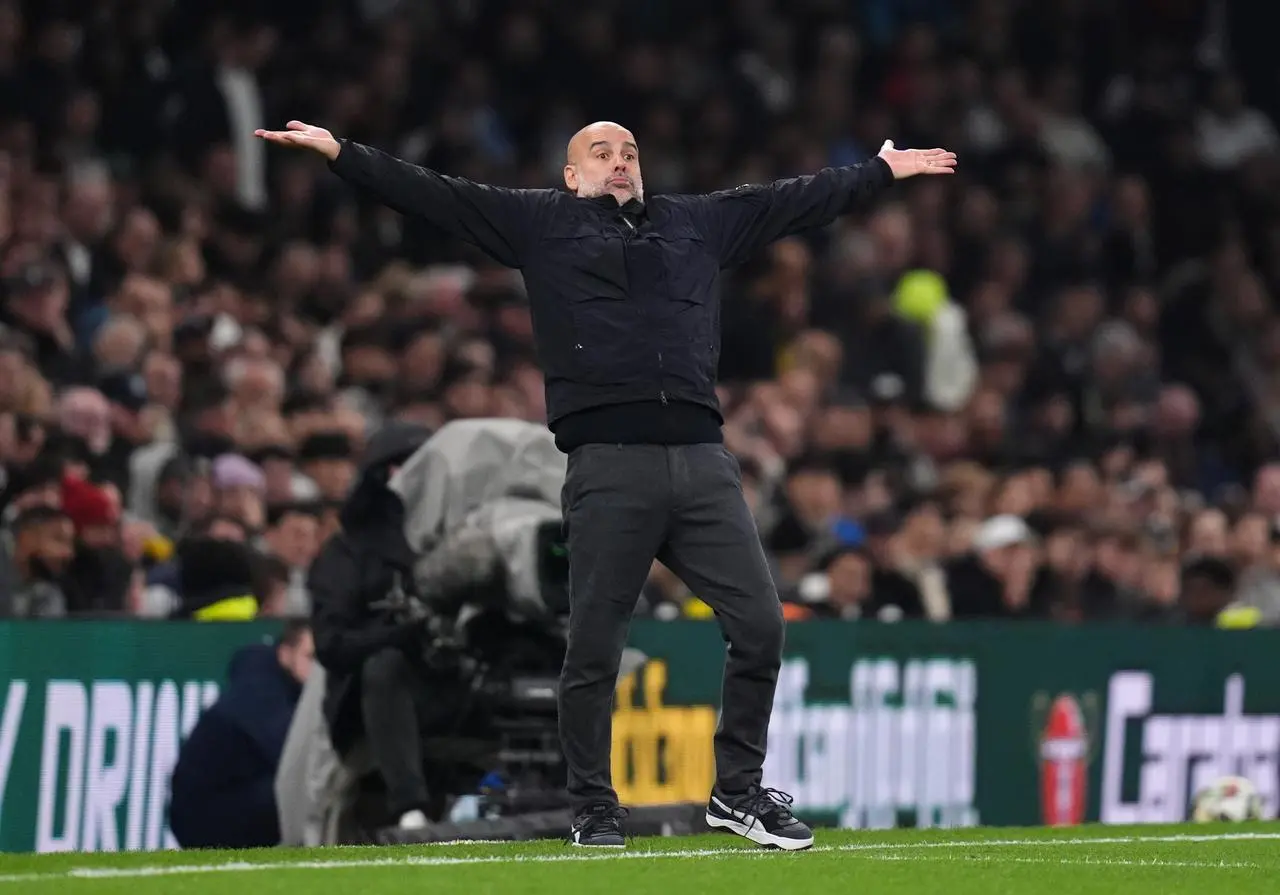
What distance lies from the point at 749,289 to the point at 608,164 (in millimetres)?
9551

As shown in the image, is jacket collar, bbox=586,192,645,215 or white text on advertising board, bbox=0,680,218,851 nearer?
jacket collar, bbox=586,192,645,215

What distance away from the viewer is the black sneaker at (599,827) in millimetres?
8273

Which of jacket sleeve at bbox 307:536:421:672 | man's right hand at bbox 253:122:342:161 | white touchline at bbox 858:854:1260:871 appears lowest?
white touchline at bbox 858:854:1260:871

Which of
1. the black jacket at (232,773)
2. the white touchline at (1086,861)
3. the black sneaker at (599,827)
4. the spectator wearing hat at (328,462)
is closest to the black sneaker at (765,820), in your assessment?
the white touchline at (1086,861)

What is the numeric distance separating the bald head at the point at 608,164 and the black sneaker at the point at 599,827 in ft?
6.02

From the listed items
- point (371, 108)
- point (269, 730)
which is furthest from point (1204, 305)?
point (269, 730)

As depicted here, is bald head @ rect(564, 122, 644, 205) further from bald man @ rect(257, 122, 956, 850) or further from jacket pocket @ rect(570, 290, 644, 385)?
jacket pocket @ rect(570, 290, 644, 385)

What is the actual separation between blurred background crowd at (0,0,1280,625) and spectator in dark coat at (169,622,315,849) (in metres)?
0.76

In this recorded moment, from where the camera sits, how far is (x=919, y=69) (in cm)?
2055

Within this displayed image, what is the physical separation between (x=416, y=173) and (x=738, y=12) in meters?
12.3

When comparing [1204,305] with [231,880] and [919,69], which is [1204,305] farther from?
[231,880]

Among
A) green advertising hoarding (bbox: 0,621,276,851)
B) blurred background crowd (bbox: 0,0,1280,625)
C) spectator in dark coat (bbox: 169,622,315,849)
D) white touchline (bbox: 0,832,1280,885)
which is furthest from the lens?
blurred background crowd (bbox: 0,0,1280,625)

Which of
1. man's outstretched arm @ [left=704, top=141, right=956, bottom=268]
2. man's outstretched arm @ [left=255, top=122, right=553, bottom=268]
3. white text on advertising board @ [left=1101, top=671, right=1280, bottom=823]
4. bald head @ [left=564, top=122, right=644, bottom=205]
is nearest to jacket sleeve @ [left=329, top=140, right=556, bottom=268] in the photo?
man's outstretched arm @ [left=255, top=122, right=553, bottom=268]

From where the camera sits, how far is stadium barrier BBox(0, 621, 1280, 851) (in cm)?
1091
